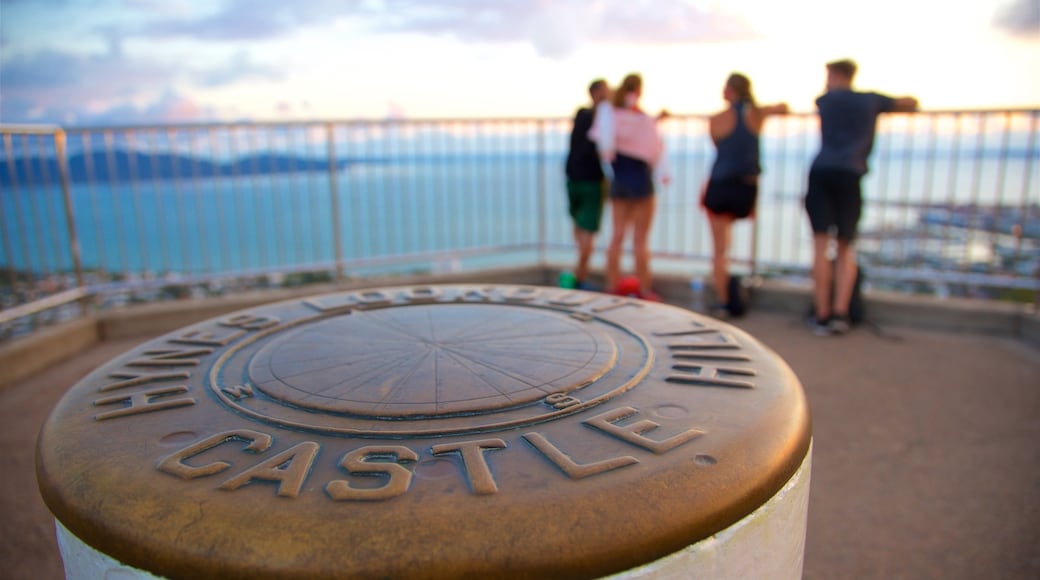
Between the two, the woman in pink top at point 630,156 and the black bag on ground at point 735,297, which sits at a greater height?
the woman in pink top at point 630,156

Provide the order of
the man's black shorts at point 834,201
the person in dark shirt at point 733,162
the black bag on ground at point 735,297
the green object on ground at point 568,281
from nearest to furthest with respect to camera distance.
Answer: the man's black shorts at point 834,201
the person in dark shirt at point 733,162
the black bag on ground at point 735,297
the green object on ground at point 568,281

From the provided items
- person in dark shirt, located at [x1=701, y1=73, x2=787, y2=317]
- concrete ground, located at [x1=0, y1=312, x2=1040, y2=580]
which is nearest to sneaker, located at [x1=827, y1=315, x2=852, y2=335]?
concrete ground, located at [x1=0, y1=312, x2=1040, y2=580]

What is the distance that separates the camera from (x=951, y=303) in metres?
→ 5.93

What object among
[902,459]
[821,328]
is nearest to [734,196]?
[821,328]

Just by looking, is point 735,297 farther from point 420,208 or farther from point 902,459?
point 420,208

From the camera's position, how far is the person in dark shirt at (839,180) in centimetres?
541

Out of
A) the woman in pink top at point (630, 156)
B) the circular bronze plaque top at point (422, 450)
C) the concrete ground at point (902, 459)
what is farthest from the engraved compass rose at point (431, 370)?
the woman in pink top at point (630, 156)

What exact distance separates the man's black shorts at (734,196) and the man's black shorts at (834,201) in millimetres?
517

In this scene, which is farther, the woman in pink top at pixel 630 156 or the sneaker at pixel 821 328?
the woman in pink top at pixel 630 156

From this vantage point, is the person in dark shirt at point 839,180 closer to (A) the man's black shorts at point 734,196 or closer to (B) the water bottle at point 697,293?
(A) the man's black shorts at point 734,196

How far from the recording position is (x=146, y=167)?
637cm

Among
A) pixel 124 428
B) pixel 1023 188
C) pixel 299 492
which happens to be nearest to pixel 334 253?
pixel 124 428

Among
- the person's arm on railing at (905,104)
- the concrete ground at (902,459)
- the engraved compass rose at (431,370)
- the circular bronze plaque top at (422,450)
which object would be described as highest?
the person's arm on railing at (905,104)

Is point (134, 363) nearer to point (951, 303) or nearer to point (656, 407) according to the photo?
point (656, 407)
